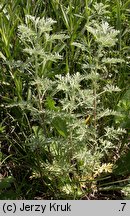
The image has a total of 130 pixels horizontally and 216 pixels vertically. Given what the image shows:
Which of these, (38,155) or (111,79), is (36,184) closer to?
(38,155)

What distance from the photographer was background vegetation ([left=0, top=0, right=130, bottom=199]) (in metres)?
1.36

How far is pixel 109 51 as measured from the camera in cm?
177

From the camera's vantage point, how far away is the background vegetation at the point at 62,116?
4.47 ft

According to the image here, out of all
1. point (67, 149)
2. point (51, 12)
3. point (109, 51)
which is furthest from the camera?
point (51, 12)

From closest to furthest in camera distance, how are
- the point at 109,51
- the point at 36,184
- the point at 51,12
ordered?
the point at 36,184, the point at 109,51, the point at 51,12

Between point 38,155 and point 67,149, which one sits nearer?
point 67,149

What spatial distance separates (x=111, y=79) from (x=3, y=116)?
513 mm

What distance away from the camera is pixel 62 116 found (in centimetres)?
133

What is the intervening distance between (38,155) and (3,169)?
0.24 m

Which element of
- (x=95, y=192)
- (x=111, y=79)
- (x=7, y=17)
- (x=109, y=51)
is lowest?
(x=95, y=192)
